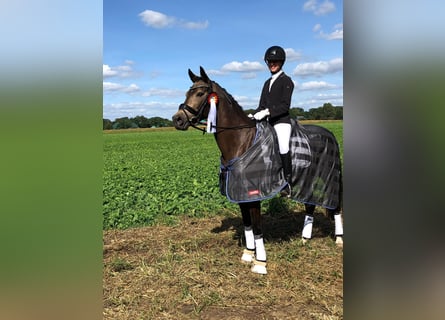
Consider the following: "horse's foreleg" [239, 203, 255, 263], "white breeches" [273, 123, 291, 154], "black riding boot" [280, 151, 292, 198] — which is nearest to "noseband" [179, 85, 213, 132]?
"white breeches" [273, 123, 291, 154]

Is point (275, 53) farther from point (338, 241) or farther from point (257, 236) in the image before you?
point (338, 241)

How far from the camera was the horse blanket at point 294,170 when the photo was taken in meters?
4.59

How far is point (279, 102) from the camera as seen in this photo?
486cm

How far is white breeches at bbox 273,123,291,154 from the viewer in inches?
195

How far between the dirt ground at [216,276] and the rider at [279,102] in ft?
4.13

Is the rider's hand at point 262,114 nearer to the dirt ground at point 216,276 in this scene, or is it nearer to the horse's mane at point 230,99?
the horse's mane at point 230,99

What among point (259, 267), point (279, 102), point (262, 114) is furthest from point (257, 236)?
point (279, 102)

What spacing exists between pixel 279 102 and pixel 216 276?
275 centimetres

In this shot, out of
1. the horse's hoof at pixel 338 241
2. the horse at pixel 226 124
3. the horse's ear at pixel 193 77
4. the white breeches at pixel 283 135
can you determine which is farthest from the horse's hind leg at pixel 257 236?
the horse's ear at pixel 193 77

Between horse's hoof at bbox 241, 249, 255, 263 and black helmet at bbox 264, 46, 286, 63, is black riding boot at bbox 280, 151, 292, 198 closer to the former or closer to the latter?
horse's hoof at bbox 241, 249, 255, 263
